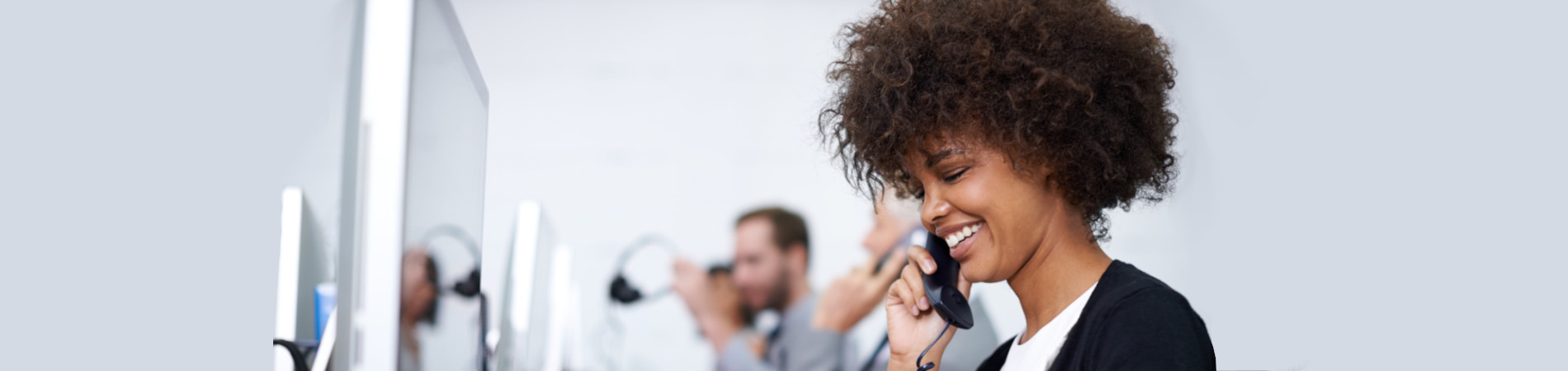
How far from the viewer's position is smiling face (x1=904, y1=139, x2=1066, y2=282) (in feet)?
3.39

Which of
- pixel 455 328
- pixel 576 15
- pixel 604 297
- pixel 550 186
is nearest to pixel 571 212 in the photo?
pixel 550 186

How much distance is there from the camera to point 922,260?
48.0 inches

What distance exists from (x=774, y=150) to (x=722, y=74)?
44cm

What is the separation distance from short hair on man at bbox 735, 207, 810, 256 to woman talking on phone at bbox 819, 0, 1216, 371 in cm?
308

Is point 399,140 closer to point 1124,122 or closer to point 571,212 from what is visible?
point 1124,122

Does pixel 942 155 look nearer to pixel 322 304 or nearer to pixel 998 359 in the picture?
pixel 998 359

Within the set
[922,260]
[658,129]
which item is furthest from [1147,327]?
[658,129]

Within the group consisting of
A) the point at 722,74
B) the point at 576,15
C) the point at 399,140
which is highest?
the point at 576,15

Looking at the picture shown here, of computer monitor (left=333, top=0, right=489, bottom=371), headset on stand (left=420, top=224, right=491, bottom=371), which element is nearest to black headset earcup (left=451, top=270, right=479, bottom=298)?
headset on stand (left=420, top=224, right=491, bottom=371)

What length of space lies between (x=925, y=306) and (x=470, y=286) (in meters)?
0.57

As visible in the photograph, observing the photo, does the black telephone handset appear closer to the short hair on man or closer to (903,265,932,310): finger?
(903,265,932,310): finger

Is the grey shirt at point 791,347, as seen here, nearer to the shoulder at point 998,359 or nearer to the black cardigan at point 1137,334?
the shoulder at point 998,359

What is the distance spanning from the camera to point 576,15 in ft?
14.3

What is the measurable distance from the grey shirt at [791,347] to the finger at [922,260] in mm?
2592
